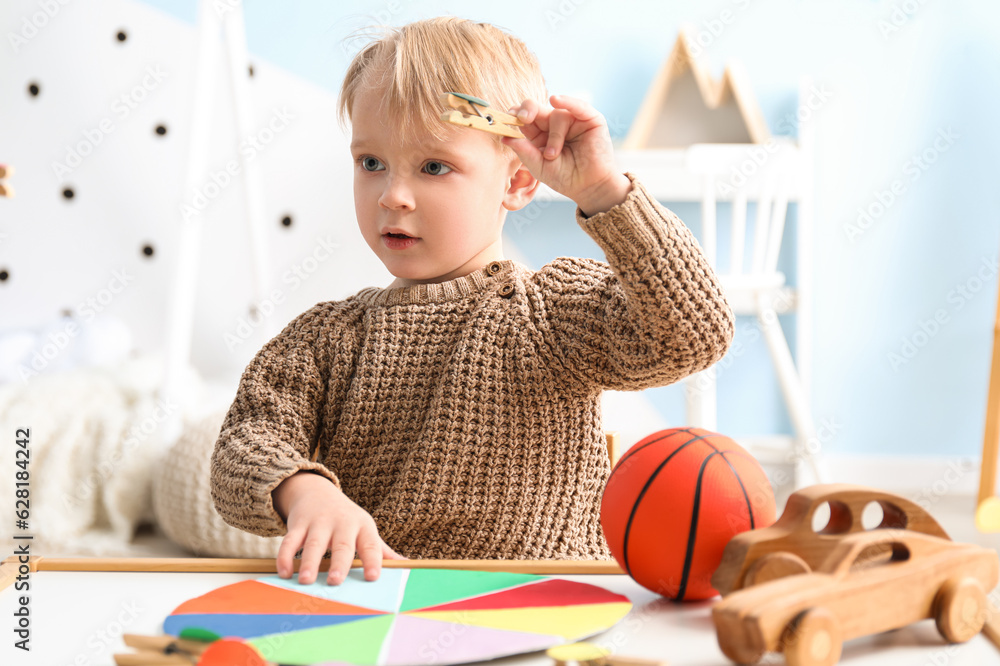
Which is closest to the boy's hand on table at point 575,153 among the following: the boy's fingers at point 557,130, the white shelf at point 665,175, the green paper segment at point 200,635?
the boy's fingers at point 557,130

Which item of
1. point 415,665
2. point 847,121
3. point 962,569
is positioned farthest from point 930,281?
point 415,665

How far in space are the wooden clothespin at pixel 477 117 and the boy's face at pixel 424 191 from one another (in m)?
0.18

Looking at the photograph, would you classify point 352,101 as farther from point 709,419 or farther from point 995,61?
point 995,61

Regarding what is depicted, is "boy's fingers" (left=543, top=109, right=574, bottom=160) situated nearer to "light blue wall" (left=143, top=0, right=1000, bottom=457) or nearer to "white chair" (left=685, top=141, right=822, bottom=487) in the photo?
"white chair" (left=685, top=141, right=822, bottom=487)

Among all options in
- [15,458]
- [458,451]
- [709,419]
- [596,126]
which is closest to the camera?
[596,126]

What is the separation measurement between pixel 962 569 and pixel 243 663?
396 mm

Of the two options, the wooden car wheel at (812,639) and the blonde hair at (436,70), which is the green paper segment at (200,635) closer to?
the wooden car wheel at (812,639)

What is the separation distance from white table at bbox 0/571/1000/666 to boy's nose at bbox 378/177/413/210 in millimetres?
399

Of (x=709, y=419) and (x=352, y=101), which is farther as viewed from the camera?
(x=709, y=419)

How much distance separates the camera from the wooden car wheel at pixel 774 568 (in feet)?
1.59

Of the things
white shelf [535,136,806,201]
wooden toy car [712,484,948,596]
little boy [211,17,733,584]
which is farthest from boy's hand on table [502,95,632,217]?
white shelf [535,136,806,201]

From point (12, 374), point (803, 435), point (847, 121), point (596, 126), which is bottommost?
point (803, 435)

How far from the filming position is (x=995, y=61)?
97.1 inches

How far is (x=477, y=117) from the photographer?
65cm
